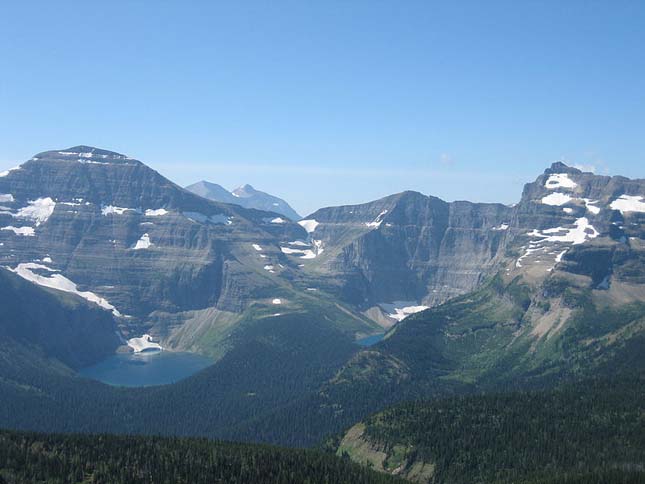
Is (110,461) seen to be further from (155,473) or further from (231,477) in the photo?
(231,477)

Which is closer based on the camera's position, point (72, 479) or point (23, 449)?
point (72, 479)

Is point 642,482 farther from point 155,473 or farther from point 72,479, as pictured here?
point 72,479

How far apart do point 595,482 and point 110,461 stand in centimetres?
11297

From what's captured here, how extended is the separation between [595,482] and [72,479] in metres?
119

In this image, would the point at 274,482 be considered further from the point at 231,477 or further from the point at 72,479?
the point at 72,479

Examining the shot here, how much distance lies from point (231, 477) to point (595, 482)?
278 ft

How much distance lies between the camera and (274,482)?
646 ft

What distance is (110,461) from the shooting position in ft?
646

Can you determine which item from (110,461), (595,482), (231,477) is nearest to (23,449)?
(110,461)

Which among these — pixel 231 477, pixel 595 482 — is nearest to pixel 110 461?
pixel 231 477

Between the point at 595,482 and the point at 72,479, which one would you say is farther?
the point at 595,482

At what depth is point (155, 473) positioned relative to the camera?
7608 inches

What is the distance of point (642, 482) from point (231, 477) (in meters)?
94.3

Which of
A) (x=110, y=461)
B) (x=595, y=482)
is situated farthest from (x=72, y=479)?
(x=595, y=482)
